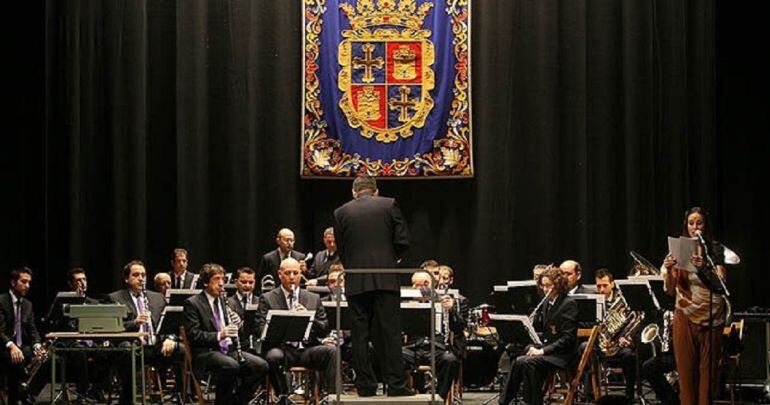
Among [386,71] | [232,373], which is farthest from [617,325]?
[386,71]

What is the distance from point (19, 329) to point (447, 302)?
15.0 ft

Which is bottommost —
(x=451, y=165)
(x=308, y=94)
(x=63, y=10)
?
(x=451, y=165)

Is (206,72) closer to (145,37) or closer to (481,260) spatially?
(145,37)

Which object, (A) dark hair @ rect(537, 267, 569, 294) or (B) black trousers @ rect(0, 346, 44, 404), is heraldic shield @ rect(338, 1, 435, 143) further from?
(B) black trousers @ rect(0, 346, 44, 404)

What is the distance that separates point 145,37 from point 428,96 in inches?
146

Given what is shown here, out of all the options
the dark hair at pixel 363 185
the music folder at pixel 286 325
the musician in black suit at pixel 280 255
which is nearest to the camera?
the dark hair at pixel 363 185

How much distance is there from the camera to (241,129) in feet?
50.1

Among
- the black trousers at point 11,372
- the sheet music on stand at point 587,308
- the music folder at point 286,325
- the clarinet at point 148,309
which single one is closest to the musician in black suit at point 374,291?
the music folder at point 286,325

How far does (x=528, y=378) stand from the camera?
445 inches

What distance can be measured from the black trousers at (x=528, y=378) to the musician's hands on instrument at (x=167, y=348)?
11.4 ft

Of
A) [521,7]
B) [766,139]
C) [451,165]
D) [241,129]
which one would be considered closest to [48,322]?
[241,129]

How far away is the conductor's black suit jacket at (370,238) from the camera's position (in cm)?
961

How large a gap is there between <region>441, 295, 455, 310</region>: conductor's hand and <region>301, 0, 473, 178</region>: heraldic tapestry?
3537 millimetres

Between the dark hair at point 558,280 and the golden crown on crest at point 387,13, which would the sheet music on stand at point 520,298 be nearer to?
the dark hair at point 558,280
